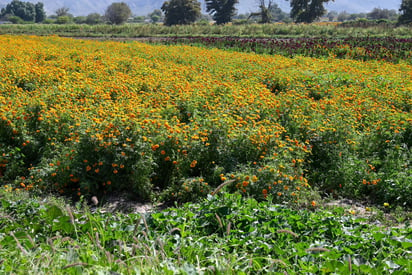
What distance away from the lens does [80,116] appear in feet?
19.4

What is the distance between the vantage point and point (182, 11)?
180 feet

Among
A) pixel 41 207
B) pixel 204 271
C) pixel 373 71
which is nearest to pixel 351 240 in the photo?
pixel 204 271

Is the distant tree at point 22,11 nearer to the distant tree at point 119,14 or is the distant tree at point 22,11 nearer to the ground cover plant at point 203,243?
the distant tree at point 119,14

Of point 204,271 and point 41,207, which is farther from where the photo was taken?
point 41,207

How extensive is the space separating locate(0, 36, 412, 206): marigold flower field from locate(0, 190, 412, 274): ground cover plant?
0.95 metres

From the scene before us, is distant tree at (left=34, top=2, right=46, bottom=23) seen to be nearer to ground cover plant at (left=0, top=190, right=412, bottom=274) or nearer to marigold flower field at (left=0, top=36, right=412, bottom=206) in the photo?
marigold flower field at (left=0, top=36, right=412, bottom=206)

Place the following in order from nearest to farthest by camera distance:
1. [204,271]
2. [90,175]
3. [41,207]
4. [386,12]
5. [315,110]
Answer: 1. [204,271]
2. [41,207]
3. [90,175]
4. [315,110]
5. [386,12]

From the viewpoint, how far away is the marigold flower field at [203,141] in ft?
15.4

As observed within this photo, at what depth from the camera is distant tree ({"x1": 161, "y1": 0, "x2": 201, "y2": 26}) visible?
5469cm

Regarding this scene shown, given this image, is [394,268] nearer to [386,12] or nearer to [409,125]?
[409,125]

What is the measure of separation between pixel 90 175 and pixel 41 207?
1.52 meters

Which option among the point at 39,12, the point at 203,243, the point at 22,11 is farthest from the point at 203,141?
the point at 39,12

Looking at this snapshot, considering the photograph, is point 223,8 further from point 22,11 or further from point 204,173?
point 22,11

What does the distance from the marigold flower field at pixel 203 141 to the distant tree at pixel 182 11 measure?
49554 millimetres
